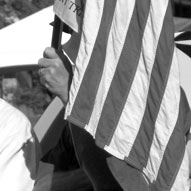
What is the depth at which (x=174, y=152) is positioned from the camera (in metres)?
1.92

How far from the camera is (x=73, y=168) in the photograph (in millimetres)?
2879

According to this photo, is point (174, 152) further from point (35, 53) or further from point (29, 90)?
point (29, 90)

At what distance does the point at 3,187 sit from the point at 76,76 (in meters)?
0.75

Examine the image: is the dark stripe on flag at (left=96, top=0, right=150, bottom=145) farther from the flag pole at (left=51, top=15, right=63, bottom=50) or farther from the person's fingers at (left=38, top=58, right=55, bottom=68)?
the flag pole at (left=51, top=15, right=63, bottom=50)

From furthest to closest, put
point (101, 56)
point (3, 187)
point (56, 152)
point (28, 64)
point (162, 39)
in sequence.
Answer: point (28, 64) → point (56, 152) → point (3, 187) → point (101, 56) → point (162, 39)

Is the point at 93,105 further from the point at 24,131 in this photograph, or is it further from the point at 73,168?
the point at 73,168

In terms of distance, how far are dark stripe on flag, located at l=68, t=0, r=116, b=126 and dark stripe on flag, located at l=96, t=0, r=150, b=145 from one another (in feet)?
0.17

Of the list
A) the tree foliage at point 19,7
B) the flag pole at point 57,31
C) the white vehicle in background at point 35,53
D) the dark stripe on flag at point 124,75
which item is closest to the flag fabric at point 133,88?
the dark stripe on flag at point 124,75

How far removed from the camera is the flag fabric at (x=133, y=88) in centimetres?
187

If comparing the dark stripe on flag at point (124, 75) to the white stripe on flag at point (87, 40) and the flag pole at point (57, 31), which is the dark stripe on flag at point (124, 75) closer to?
the white stripe on flag at point (87, 40)

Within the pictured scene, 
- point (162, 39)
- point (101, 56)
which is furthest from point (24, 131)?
point (162, 39)

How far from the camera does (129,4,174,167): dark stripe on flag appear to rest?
184 cm

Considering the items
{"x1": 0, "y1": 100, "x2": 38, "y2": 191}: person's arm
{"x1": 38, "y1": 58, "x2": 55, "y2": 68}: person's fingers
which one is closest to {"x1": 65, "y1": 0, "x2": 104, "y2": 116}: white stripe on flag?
{"x1": 38, "y1": 58, "x2": 55, "y2": 68}: person's fingers

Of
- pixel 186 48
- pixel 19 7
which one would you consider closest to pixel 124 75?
pixel 186 48
